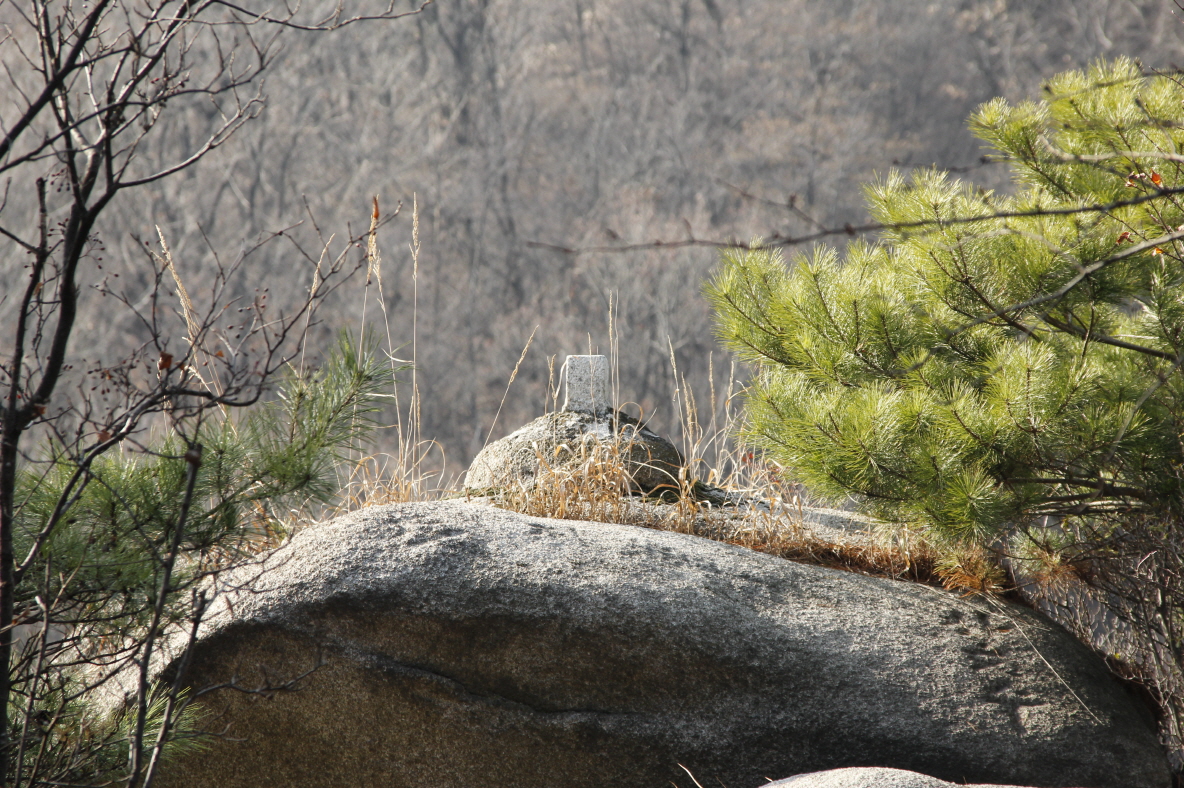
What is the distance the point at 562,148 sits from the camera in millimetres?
15633

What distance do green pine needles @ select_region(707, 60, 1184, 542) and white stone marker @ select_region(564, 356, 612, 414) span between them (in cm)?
94

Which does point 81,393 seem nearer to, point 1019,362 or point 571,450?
point 571,450

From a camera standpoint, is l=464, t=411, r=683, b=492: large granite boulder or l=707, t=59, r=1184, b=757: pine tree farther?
l=464, t=411, r=683, b=492: large granite boulder

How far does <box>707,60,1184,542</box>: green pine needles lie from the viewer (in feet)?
7.31

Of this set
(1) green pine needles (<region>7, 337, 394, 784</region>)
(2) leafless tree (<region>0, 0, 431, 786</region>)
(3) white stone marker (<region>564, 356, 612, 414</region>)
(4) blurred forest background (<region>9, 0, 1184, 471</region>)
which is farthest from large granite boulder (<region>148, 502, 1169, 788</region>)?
(4) blurred forest background (<region>9, 0, 1184, 471</region>)

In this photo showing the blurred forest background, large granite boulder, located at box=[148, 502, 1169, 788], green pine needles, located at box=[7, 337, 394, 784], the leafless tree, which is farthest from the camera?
the blurred forest background

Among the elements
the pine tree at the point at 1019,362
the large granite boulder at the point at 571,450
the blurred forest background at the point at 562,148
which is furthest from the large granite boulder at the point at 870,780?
the blurred forest background at the point at 562,148

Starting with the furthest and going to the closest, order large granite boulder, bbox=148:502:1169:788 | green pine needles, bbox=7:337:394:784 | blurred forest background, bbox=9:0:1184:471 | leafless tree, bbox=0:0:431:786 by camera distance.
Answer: blurred forest background, bbox=9:0:1184:471 → large granite boulder, bbox=148:502:1169:788 → green pine needles, bbox=7:337:394:784 → leafless tree, bbox=0:0:431:786

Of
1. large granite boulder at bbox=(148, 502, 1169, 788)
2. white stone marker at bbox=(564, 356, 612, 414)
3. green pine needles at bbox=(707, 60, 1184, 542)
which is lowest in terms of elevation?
large granite boulder at bbox=(148, 502, 1169, 788)

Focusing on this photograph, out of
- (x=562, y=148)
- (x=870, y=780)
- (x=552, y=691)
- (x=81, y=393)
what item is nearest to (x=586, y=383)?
(x=552, y=691)

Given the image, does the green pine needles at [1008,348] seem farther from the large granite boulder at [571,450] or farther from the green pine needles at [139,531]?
the green pine needles at [139,531]

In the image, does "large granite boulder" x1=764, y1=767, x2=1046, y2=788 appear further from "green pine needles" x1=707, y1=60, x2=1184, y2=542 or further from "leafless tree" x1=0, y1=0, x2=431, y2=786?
"leafless tree" x1=0, y1=0, x2=431, y2=786

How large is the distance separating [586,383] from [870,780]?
1.96m

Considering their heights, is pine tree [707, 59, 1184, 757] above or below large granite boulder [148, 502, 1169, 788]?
above
